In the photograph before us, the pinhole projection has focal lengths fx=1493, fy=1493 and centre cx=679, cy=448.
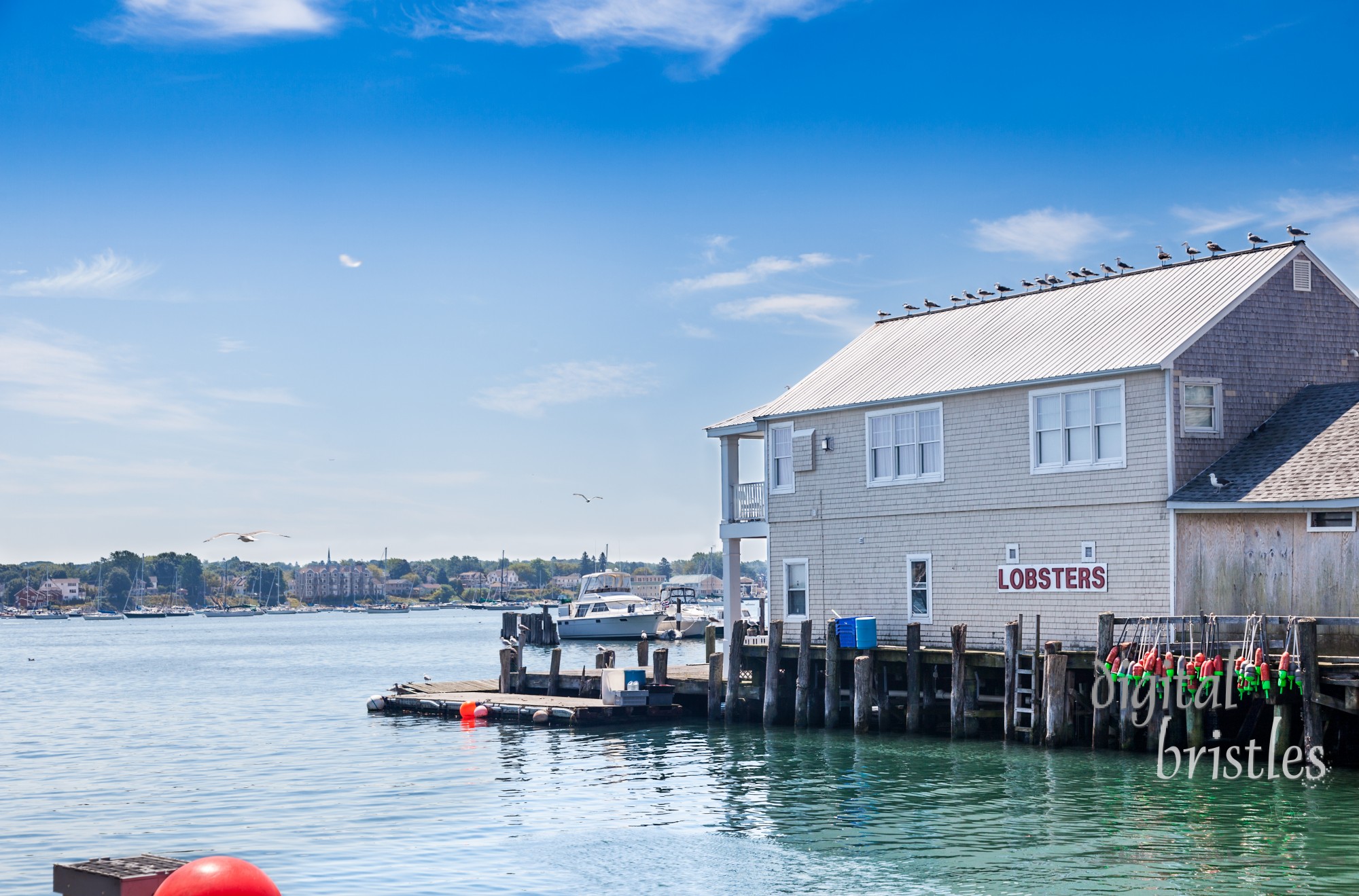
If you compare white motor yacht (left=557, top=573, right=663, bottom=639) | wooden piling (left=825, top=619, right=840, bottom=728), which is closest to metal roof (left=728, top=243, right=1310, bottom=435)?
wooden piling (left=825, top=619, right=840, bottom=728)

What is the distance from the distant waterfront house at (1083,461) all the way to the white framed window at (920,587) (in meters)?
0.05

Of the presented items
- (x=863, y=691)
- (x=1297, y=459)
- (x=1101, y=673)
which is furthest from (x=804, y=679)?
(x=1297, y=459)

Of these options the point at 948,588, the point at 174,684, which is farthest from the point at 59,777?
the point at 174,684

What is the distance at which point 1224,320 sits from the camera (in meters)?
30.6

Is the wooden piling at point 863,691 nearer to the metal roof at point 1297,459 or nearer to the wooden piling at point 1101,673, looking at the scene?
the wooden piling at point 1101,673

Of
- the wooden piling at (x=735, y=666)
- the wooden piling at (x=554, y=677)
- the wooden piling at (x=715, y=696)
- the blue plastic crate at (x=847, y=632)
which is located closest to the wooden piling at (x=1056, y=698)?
the blue plastic crate at (x=847, y=632)

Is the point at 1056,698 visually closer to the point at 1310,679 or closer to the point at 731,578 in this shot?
the point at 1310,679

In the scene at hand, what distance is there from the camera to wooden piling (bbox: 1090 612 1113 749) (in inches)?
1098

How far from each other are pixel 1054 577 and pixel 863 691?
4946 mm

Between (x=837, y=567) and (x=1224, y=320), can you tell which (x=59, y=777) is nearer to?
(x=837, y=567)

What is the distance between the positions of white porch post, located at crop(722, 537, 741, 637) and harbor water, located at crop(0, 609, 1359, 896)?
3495 mm

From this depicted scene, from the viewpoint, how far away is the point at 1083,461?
30812 mm

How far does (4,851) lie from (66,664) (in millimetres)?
78577

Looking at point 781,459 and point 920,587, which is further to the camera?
point 781,459
